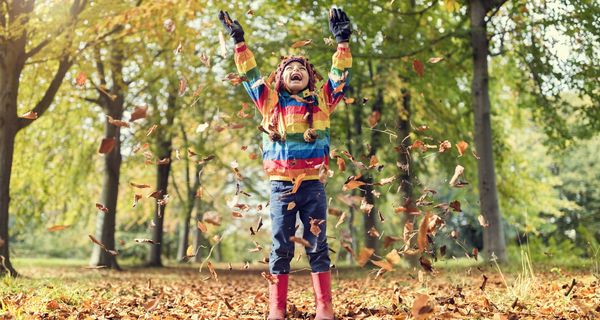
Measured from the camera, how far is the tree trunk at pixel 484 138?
11445 mm

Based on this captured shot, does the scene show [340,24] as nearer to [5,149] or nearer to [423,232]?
[423,232]

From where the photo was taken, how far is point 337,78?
4.94 metres

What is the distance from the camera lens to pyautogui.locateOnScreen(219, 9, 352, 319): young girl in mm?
4578

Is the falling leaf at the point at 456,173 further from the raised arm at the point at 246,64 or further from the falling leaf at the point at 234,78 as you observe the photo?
the falling leaf at the point at 234,78

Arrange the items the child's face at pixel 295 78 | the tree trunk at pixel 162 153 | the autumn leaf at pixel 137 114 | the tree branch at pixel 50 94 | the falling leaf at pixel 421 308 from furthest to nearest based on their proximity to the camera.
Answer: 1. the tree trunk at pixel 162 153
2. the tree branch at pixel 50 94
3. the child's face at pixel 295 78
4. the autumn leaf at pixel 137 114
5. the falling leaf at pixel 421 308

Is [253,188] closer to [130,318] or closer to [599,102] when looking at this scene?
[599,102]

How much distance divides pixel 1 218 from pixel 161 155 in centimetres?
701

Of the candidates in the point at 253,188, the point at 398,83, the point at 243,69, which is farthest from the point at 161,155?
the point at 243,69

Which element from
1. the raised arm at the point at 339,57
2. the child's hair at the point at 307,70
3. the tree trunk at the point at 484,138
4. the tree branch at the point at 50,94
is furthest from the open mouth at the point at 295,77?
the tree trunk at the point at 484,138

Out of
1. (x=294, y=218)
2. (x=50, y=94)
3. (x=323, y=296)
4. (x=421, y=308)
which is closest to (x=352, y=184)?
(x=294, y=218)

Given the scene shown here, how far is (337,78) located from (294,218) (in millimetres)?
1210

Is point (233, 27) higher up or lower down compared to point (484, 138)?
lower down

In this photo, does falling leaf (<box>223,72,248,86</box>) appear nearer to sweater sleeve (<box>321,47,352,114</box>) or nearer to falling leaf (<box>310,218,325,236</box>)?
sweater sleeve (<box>321,47,352,114</box>)

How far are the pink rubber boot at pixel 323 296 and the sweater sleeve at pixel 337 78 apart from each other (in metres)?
1.34
